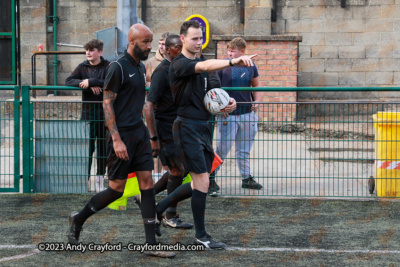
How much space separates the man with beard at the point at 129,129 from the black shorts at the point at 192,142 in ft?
1.09

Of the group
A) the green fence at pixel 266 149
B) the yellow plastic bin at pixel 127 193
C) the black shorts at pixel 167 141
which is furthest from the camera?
the green fence at pixel 266 149

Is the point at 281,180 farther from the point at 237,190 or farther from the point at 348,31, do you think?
the point at 348,31

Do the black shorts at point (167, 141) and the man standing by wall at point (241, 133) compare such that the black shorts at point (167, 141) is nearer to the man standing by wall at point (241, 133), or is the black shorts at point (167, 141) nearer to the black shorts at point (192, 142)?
the black shorts at point (192, 142)

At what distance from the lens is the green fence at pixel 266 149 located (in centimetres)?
805

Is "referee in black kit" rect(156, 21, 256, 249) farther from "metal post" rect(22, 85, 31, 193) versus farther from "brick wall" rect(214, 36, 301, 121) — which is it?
"brick wall" rect(214, 36, 301, 121)

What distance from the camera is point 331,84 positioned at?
16141 mm

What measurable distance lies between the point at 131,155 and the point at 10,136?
3.19 m

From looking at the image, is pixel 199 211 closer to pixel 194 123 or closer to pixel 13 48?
pixel 194 123

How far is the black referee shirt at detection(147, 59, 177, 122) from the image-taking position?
21.9 ft

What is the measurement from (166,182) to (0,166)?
8.13 feet

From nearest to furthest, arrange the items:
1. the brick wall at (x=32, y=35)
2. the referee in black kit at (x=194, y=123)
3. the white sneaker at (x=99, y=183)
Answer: the referee in black kit at (x=194, y=123) < the white sneaker at (x=99, y=183) < the brick wall at (x=32, y=35)

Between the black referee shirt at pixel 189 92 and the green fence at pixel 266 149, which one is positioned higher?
the black referee shirt at pixel 189 92

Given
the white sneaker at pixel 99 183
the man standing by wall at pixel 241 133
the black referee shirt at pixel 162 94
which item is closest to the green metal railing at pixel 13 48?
the white sneaker at pixel 99 183

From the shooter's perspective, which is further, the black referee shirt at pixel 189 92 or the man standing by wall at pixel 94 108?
the man standing by wall at pixel 94 108
